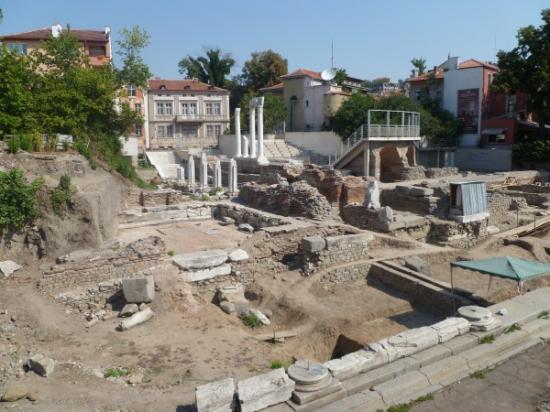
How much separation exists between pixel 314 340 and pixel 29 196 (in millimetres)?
8195

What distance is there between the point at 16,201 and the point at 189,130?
37.6 m

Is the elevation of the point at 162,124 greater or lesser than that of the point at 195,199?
greater

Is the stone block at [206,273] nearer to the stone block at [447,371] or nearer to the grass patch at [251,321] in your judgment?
the grass patch at [251,321]

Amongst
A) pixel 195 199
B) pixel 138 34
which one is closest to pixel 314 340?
pixel 195 199

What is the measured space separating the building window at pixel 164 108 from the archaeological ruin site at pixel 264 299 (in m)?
29.3

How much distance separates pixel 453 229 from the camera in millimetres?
16312

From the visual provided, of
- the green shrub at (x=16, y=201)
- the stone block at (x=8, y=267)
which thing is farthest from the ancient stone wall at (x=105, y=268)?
the green shrub at (x=16, y=201)

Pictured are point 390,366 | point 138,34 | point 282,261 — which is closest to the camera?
point 390,366

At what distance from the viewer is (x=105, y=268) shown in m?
10.7

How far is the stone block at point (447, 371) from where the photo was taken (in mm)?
5848

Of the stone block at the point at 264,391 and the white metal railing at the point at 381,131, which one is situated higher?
the white metal railing at the point at 381,131

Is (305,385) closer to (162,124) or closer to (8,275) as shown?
(8,275)

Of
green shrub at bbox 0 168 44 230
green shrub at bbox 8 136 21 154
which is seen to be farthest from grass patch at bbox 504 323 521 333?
green shrub at bbox 8 136 21 154

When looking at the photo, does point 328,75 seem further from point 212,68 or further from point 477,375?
point 477,375
